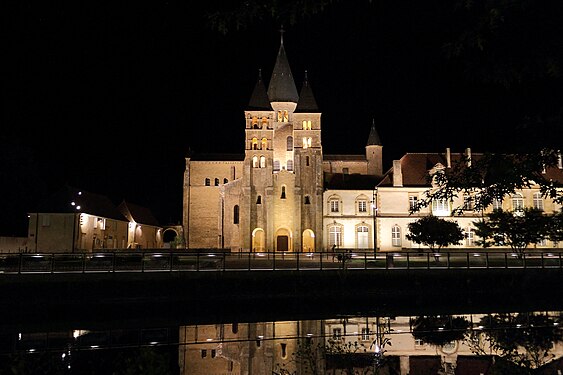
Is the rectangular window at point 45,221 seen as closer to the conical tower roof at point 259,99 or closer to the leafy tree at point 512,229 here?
the conical tower roof at point 259,99

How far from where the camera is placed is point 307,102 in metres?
67.0

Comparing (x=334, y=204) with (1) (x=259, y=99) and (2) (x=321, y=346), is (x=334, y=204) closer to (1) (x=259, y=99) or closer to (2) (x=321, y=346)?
(1) (x=259, y=99)

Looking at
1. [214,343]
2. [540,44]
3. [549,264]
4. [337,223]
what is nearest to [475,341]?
[214,343]

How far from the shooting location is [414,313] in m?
21.5

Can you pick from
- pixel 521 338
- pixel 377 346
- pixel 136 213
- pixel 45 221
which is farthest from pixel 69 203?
pixel 521 338

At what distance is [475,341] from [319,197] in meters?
47.2

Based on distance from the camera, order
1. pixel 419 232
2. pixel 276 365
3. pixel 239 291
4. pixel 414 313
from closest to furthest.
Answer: pixel 276 365, pixel 414 313, pixel 239 291, pixel 419 232

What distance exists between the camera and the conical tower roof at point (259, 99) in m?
67.5

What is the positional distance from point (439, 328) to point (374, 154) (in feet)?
189

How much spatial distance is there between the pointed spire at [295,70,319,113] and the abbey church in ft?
0.42

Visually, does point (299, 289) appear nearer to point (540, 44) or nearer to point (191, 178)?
point (540, 44)

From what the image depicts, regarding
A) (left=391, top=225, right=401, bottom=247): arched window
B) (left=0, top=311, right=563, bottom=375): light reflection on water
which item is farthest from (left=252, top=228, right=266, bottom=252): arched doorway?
(left=0, top=311, right=563, bottom=375): light reflection on water

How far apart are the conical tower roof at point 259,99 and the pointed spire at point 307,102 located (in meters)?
4.10

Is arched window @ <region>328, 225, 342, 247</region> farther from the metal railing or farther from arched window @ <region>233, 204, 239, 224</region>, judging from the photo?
the metal railing
